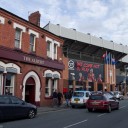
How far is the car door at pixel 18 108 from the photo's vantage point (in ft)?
53.0

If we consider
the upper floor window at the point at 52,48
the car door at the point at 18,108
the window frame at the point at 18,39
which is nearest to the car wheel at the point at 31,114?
the car door at the point at 18,108

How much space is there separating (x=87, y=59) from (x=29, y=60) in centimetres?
2269

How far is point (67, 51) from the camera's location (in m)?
42.1

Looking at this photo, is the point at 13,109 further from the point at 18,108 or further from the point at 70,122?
the point at 70,122

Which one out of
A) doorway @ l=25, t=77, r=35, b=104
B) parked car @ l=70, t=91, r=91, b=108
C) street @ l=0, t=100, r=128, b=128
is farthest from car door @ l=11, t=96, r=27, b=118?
parked car @ l=70, t=91, r=91, b=108

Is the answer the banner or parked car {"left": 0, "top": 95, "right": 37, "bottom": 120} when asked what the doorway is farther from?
the banner

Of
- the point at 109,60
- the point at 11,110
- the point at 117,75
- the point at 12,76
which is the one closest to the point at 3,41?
the point at 12,76

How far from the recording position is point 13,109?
16.0m

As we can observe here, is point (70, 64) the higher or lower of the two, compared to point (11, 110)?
higher

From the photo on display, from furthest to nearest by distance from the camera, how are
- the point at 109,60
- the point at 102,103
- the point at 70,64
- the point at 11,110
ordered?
the point at 109,60
the point at 70,64
the point at 102,103
the point at 11,110

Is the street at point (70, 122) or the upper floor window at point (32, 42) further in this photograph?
the upper floor window at point (32, 42)

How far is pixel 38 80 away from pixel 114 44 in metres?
30.1

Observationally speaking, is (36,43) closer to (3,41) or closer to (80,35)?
(3,41)

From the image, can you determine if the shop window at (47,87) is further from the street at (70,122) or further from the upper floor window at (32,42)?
the street at (70,122)
